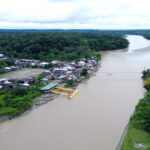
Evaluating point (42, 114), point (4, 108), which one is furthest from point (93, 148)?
point (4, 108)

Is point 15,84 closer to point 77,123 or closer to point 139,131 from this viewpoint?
point 77,123

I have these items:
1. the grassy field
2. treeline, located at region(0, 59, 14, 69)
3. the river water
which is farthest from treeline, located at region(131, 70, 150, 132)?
treeline, located at region(0, 59, 14, 69)

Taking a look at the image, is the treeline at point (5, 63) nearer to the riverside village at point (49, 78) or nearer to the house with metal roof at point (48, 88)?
the riverside village at point (49, 78)

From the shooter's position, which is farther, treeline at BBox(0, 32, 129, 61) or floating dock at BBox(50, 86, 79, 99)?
treeline at BBox(0, 32, 129, 61)

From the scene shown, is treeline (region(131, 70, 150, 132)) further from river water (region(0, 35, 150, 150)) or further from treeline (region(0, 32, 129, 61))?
treeline (region(0, 32, 129, 61))

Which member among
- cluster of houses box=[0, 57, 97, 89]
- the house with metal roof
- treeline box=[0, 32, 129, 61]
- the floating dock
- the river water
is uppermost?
treeline box=[0, 32, 129, 61]

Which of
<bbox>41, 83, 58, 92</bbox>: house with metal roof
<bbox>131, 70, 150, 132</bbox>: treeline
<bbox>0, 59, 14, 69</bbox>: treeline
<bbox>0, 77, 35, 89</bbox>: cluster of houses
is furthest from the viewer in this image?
<bbox>0, 59, 14, 69</bbox>: treeline

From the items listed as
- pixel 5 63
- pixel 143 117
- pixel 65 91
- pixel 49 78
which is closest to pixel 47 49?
pixel 5 63
